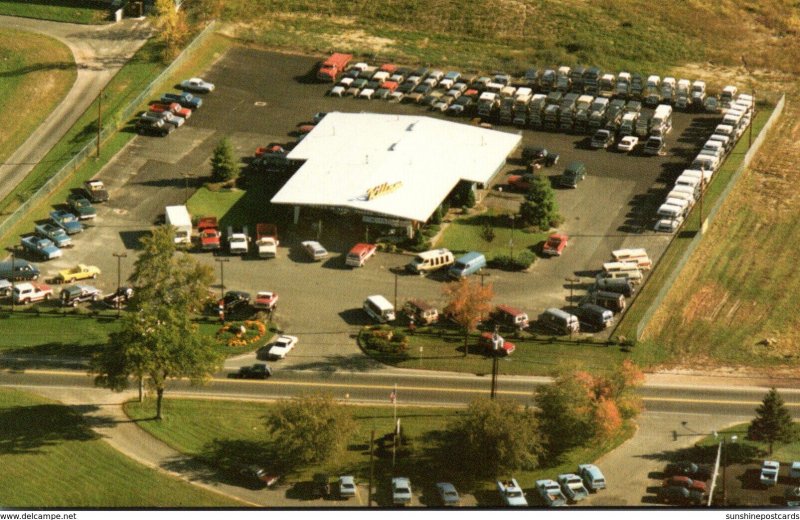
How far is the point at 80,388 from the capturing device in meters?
120

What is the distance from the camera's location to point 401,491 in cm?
10619

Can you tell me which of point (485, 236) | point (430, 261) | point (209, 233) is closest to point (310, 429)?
point (430, 261)

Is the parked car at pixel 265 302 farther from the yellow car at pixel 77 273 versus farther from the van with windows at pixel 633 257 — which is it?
the van with windows at pixel 633 257

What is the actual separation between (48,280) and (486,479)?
47730 mm

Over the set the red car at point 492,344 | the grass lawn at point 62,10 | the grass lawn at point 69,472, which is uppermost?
the grass lawn at point 62,10

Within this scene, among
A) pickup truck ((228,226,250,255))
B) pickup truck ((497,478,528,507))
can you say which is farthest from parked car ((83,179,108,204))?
pickup truck ((497,478,528,507))

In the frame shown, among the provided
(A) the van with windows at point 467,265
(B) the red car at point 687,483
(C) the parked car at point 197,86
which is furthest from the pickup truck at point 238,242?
(B) the red car at point 687,483

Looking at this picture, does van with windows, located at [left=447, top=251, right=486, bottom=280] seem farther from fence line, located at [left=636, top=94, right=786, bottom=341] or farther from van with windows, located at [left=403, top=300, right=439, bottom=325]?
fence line, located at [left=636, top=94, right=786, bottom=341]

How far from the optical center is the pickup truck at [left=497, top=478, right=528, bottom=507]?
106m

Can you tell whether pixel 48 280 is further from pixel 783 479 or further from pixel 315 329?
pixel 783 479

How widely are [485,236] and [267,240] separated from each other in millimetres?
20990

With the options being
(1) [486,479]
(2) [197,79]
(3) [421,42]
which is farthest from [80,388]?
(3) [421,42]

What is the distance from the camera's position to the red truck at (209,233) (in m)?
141

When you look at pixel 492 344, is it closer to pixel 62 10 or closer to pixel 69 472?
pixel 69 472
